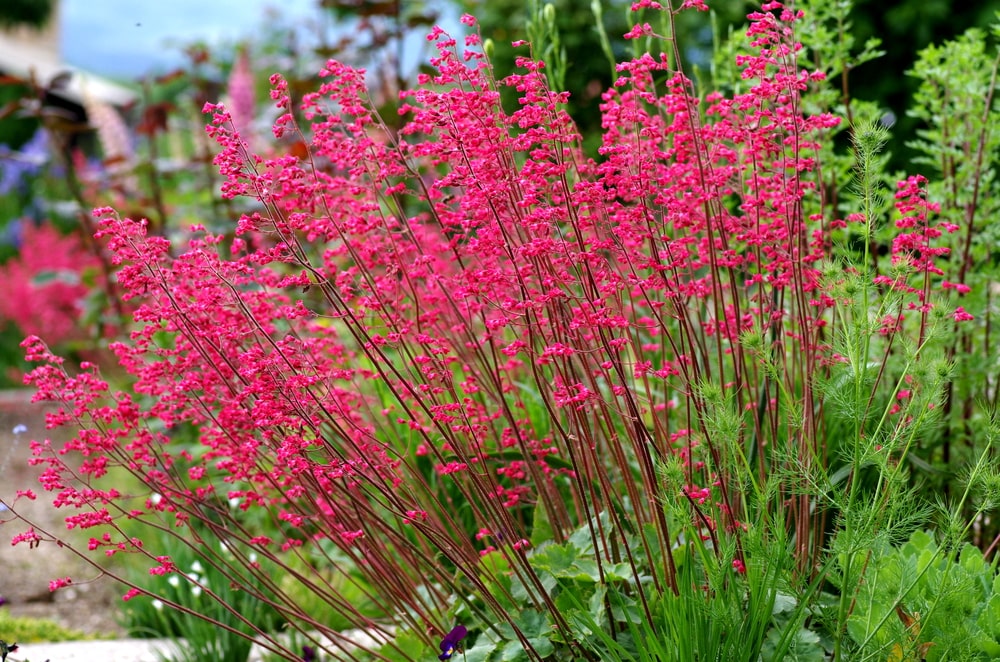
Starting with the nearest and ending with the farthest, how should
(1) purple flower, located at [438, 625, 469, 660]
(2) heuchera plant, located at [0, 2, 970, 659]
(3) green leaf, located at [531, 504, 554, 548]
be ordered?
(2) heuchera plant, located at [0, 2, 970, 659] < (1) purple flower, located at [438, 625, 469, 660] < (3) green leaf, located at [531, 504, 554, 548]

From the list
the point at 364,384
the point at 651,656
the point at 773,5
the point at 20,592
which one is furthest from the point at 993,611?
the point at 20,592

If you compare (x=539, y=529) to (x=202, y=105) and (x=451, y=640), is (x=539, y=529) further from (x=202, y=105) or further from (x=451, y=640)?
(x=202, y=105)

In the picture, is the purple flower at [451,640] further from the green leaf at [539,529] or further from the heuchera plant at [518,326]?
the green leaf at [539,529]

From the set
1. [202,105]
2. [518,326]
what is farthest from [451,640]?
[202,105]

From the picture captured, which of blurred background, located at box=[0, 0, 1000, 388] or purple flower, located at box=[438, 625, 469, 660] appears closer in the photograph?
purple flower, located at box=[438, 625, 469, 660]

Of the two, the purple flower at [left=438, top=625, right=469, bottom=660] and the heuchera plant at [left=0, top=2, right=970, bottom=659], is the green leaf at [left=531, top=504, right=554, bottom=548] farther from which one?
the purple flower at [left=438, top=625, right=469, bottom=660]

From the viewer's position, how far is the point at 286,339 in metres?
2.54

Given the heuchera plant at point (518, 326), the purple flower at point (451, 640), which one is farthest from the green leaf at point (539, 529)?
the purple flower at point (451, 640)

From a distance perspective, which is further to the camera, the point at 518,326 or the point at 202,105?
the point at 202,105

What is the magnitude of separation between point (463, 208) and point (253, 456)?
81cm

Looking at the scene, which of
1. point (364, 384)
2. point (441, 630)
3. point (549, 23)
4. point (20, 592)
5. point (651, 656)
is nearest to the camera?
point (651, 656)

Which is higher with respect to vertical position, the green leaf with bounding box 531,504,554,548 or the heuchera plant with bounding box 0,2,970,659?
the heuchera plant with bounding box 0,2,970,659

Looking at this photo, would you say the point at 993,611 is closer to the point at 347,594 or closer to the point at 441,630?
the point at 441,630

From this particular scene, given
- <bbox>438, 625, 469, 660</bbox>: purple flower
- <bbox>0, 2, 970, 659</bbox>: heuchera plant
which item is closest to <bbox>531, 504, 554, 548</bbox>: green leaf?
<bbox>0, 2, 970, 659</bbox>: heuchera plant
